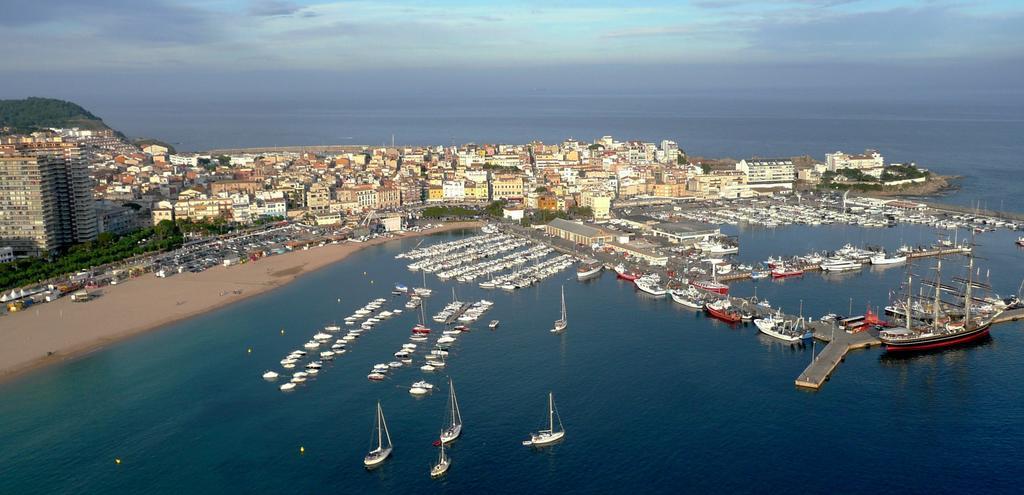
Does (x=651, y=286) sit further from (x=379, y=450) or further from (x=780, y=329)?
(x=379, y=450)

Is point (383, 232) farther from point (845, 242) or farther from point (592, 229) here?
point (845, 242)

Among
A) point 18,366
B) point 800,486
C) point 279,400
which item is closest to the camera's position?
point 800,486

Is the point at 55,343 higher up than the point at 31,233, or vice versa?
the point at 31,233

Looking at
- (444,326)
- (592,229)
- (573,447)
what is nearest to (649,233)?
(592,229)

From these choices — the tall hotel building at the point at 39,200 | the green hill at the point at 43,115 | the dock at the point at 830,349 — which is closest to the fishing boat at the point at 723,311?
the dock at the point at 830,349

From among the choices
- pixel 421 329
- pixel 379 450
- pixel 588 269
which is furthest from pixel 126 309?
pixel 588 269

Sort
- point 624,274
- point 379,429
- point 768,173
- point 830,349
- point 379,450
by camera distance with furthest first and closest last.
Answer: point 768,173 < point 624,274 < point 830,349 < point 379,429 < point 379,450
